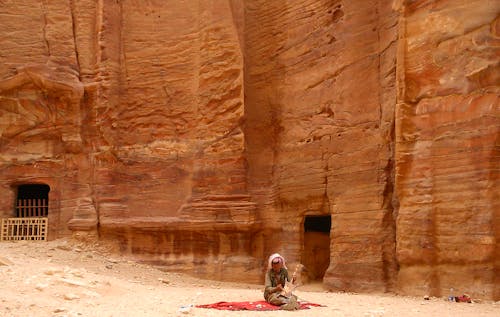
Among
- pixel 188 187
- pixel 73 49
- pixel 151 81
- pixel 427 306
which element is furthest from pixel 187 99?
pixel 427 306

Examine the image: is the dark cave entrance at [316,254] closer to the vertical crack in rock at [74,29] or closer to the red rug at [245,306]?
the red rug at [245,306]

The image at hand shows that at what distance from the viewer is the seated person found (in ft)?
25.8

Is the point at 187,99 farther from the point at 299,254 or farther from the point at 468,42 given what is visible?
the point at 468,42

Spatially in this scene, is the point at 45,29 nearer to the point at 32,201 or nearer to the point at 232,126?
the point at 32,201

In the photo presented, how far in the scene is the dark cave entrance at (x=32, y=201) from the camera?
15.8 meters

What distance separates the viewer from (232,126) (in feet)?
48.7

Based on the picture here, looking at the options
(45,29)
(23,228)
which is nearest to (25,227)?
(23,228)

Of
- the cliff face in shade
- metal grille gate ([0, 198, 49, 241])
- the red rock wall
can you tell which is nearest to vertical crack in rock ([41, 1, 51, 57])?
the cliff face in shade

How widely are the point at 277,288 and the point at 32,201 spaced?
10741mm

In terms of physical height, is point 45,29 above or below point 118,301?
above

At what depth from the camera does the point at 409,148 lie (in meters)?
10.9

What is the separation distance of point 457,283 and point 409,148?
2.61 metres

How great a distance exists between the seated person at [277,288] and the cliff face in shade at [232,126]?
3342 millimetres

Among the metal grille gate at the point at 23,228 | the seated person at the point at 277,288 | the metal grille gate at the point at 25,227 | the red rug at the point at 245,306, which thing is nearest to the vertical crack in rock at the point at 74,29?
the metal grille gate at the point at 25,227
